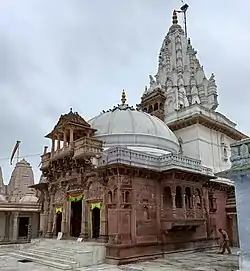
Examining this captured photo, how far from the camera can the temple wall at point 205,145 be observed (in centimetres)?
2286

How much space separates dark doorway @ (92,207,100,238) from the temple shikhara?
0.05 m

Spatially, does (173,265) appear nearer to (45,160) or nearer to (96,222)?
(96,222)

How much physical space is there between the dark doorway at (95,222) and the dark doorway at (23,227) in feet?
49.8

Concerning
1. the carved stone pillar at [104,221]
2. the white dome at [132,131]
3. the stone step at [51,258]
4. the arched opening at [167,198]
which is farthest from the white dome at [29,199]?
the arched opening at [167,198]

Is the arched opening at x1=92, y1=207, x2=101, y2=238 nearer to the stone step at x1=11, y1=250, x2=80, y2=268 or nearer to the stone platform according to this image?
the stone platform

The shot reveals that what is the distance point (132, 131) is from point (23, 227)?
17336 mm

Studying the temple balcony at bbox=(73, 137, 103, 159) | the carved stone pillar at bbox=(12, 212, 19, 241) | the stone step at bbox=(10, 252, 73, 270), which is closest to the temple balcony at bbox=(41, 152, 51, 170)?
the temple balcony at bbox=(73, 137, 103, 159)

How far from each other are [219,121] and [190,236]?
10.4 meters

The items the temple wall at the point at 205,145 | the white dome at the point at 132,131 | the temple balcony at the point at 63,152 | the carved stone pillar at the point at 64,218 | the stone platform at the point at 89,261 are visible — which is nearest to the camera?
the stone platform at the point at 89,261

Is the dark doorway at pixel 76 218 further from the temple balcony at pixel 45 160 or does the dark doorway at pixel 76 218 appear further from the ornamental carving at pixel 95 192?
the temple balcony at pixel 45 160

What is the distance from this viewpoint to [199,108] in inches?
930

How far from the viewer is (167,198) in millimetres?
17938

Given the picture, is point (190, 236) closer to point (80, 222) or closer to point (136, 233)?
point (136, 233)

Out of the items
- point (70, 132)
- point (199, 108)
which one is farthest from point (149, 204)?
point (199, 108)
